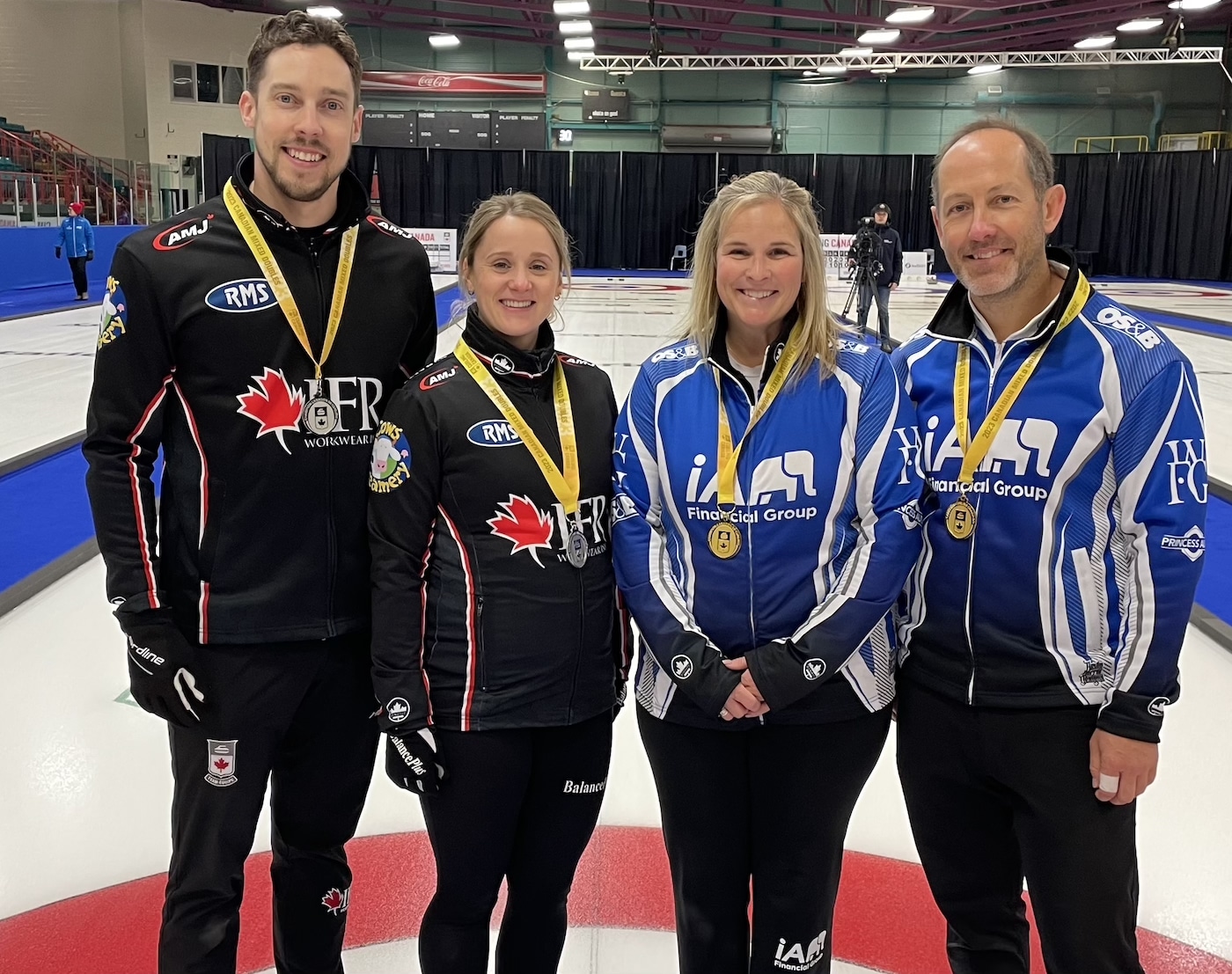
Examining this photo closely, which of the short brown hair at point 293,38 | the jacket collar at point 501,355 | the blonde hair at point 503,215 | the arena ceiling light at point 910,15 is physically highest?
the arena ceiling light at point 910,15

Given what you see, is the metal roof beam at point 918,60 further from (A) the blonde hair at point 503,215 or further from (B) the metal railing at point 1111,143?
(A) the blonde hair at point 503,215

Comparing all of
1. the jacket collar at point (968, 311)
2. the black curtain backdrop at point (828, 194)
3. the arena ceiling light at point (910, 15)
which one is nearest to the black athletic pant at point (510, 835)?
the jacket collar at point (968, 311)

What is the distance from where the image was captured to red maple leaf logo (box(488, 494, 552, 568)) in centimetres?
167

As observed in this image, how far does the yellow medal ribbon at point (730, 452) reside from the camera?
1.62 m

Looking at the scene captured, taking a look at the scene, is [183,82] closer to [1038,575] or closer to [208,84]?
[208,84]

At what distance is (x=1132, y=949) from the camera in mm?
1588

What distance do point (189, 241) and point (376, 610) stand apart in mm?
689

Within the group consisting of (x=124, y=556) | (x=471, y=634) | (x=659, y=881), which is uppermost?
(x=124, y=556)

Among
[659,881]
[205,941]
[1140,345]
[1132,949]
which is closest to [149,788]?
[205,941]

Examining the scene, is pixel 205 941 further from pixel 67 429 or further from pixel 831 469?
pixel 67 429

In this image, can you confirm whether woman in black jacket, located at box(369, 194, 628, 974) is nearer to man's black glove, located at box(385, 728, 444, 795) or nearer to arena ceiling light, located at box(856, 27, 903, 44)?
man's black glove, located at box(385, 728, 444, 795)

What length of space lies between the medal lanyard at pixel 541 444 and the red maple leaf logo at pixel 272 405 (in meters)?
0.29

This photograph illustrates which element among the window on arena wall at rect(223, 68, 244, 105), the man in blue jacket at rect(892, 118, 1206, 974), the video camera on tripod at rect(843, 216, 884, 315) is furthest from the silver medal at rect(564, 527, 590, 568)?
the window on arena wall at rect(223, 68, 244, 105)

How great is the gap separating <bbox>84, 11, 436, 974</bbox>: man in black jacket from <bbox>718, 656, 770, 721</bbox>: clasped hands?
0.67 m
